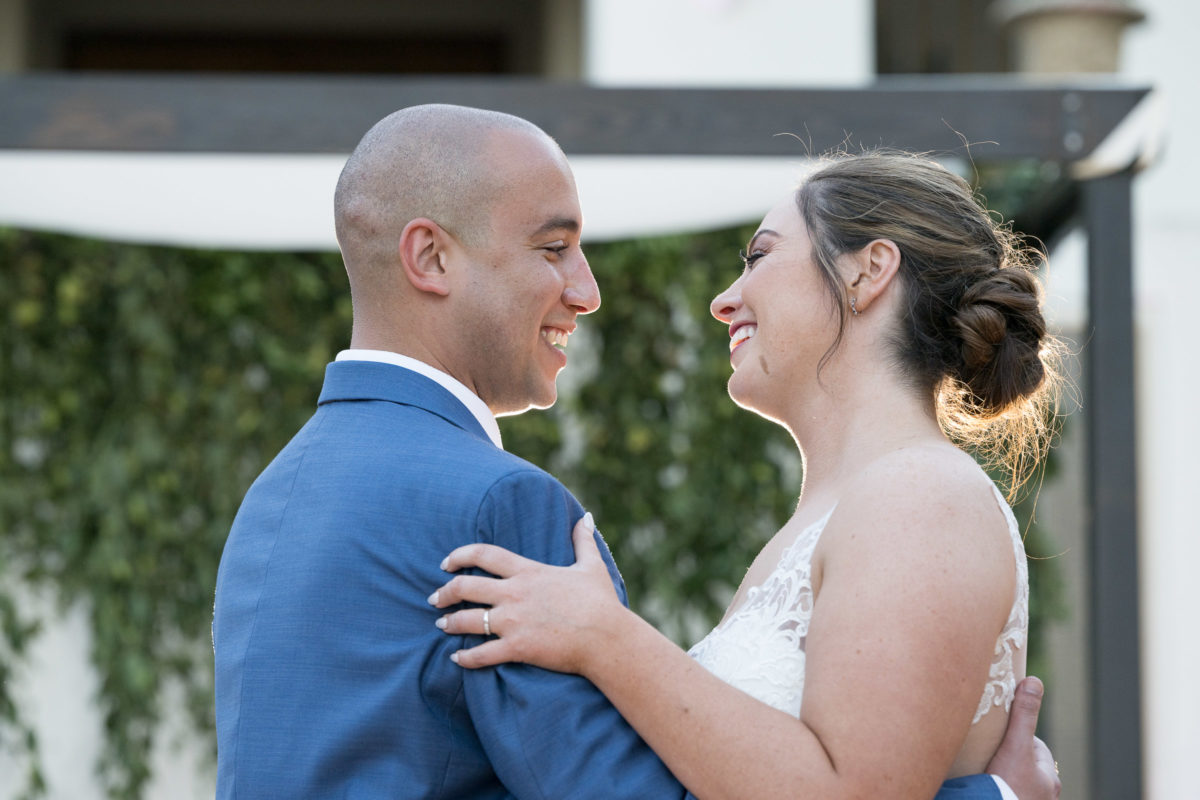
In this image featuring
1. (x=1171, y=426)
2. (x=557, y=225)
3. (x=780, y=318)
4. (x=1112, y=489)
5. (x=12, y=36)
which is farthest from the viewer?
(x=12, y=36)

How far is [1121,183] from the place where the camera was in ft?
13.5

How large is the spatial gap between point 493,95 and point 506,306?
2.09 metres

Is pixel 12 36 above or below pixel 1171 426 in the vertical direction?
above

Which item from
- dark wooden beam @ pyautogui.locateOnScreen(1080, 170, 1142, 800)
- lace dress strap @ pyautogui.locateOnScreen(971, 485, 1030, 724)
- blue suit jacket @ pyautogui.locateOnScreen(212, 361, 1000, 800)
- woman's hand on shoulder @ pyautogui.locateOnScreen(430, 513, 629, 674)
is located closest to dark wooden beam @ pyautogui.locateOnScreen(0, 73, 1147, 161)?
dark wooden beam @ pyautogui.locateOnScreen(1080, 170, 1142, 800)

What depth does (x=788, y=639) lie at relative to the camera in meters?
1.97

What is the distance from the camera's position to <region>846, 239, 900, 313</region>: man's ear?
215 centimetres

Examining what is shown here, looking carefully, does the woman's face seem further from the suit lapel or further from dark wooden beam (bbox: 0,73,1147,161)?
dark wooden beam (bbox: 0,73,1147,161)

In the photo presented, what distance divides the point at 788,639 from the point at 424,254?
76cm

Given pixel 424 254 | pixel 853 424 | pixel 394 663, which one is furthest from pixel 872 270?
pixel 394 663

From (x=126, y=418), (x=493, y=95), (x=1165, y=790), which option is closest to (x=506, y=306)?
(x=493, y=95)

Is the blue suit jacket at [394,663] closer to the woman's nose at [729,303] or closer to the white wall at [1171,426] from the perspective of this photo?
the woman's nose at [729,303]

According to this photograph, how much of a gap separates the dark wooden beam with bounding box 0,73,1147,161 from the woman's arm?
2.37 m

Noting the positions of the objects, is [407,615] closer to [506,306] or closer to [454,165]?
[506,306]

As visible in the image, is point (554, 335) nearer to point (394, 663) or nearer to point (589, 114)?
point (394, 663)
